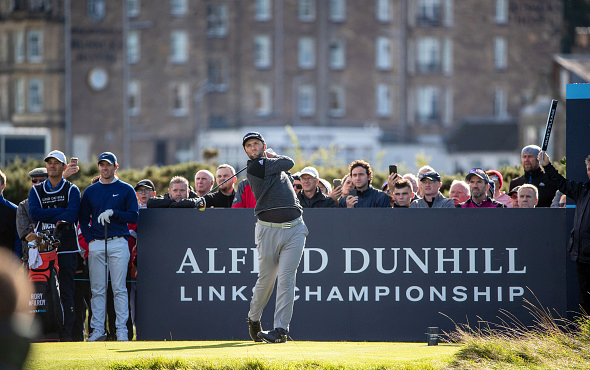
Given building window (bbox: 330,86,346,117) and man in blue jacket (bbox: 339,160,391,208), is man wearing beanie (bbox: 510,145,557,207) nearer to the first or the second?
man in blue jacket (bbox: 339,160,391,208)

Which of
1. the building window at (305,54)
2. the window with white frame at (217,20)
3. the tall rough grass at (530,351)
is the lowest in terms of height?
the tall rough grass at (530,351)

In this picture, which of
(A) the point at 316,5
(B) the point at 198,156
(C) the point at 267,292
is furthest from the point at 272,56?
(C) the point at 267,292

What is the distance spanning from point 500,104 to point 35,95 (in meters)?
30.5

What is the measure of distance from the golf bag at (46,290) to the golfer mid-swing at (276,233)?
248 centimetres

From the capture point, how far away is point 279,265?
8.77 metres

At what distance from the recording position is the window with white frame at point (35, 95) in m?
54.4

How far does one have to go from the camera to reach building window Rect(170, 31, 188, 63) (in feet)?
187

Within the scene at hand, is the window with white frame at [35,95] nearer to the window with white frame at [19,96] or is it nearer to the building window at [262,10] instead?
the window with white frame at [19,96]

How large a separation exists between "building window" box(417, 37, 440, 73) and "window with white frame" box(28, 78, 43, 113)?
24.4 meters

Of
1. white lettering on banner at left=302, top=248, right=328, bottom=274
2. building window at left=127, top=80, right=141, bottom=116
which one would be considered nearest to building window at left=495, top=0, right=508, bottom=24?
building window at left=127, top=80, right=141, bottom=116

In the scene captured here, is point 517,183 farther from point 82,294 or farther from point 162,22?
point 162,22

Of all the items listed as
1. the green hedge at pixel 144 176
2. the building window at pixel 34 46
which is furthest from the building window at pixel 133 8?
the green hedge at pixel 144 176

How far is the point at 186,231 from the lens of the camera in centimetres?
1034

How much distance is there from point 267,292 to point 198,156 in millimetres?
48248
